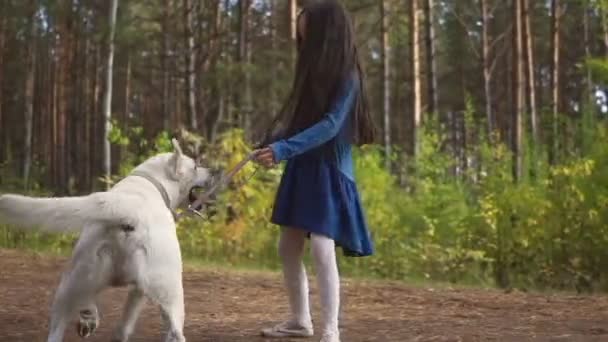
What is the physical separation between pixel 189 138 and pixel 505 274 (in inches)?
179

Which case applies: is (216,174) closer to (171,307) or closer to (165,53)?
(171,307)

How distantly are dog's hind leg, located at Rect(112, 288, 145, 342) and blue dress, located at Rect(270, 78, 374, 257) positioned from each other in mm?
844

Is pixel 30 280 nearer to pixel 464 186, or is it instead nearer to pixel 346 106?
pixel 346 106

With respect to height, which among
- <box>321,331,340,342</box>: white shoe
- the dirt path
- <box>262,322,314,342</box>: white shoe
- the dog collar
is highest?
the dog collar

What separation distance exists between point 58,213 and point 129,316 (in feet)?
3.21

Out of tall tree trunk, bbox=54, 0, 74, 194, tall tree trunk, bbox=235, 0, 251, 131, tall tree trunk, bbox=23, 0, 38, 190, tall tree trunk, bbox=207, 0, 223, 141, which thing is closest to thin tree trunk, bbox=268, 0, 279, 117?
tall tree trunk, bbox=235, 0, 251, 131

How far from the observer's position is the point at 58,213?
406 cm

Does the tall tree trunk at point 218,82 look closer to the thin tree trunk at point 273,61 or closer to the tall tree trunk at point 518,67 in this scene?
the thin tree trunk at point 273,61

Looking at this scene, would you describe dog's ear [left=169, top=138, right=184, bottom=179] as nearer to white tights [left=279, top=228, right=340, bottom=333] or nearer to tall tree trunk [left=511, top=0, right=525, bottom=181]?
white tights [left=279, top=228, right=340, bottom=333]

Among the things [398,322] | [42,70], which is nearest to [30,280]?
[398,322]

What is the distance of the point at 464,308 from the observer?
7500 millimetres

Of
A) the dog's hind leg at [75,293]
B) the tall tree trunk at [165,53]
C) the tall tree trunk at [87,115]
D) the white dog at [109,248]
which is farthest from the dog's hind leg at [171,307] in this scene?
the tall tree trunk at [87,115]

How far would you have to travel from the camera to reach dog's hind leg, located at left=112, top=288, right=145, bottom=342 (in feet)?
15.6

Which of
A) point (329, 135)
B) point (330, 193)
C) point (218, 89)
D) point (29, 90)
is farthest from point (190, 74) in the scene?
point (329, 135)
